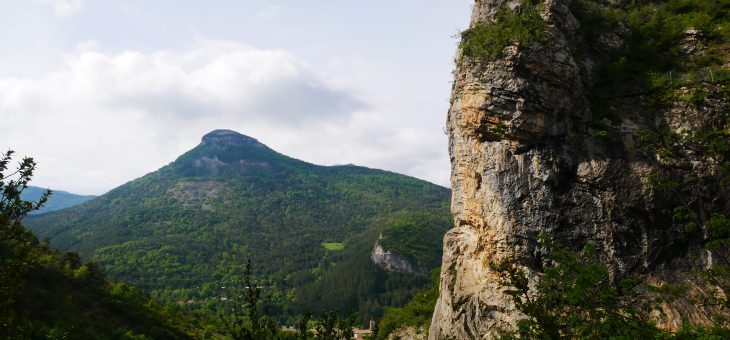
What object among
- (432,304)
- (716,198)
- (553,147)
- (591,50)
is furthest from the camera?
(432,304)

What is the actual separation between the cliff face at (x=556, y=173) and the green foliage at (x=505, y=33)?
0.78ft

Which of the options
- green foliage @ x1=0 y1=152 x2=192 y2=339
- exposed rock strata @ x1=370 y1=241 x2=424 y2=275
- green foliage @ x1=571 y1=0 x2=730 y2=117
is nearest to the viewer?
green foliage @ x1=571 y1=0 x2=730 y2=117

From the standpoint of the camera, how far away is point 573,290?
27.5 ft

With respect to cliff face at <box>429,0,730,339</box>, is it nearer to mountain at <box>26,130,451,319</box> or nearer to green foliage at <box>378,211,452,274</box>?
mountain at <box>26,130,451,319</box>

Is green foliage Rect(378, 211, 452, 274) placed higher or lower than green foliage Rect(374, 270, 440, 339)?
higher

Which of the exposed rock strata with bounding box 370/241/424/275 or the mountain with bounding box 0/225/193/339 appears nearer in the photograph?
the mountain with bounding box 0/225/193/339

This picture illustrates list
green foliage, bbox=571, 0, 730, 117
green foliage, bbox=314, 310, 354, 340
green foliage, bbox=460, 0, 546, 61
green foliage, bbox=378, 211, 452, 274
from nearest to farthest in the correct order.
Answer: green foliage, bbox=314, 310, 354, 340
green foliage, bbox=571, 0, 730, 117
green foliage, bbox=460, 0, 546, 61
green foliage, bbox=378, 211, 452, 274

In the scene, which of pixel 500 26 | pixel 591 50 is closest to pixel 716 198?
pixel 591 50

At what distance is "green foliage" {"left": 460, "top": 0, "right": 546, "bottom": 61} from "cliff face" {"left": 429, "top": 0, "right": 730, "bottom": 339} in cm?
24

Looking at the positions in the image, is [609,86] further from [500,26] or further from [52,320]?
[52,320]

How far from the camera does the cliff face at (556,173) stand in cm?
1576

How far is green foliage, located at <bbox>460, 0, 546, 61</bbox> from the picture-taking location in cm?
1836

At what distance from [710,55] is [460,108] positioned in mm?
11554

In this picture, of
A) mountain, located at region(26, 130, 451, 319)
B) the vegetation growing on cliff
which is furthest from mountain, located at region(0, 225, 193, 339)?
mountain, located at region(26, 130, 451, 319)
